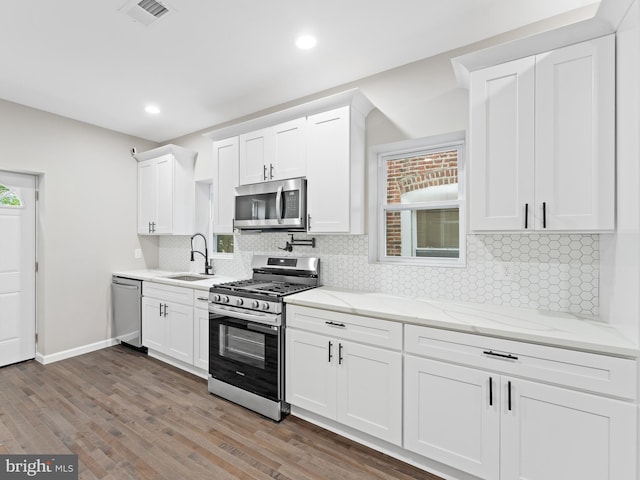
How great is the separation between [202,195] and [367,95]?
102 inches

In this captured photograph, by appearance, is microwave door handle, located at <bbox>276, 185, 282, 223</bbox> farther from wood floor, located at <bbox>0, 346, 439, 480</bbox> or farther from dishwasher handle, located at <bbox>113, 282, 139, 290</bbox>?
dishwasher handle, located at <bbox>113, 282, 139, 290</bbox>

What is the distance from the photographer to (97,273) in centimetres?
404

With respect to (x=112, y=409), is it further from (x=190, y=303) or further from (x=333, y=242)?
(x=333, y=242)

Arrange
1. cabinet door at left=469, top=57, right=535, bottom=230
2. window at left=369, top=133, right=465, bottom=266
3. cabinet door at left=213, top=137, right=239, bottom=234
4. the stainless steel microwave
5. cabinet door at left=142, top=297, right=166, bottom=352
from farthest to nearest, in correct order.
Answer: cabinet door at left=142, top=297, right=166, bottom=352 → cabinet door at left=213, top=137, right=239, bottom=234 → the stainless steel microwave → window at left=369, top=133, right=465, bottom=266 → cabinet door at left=469, top=57, right=535, bottom=230

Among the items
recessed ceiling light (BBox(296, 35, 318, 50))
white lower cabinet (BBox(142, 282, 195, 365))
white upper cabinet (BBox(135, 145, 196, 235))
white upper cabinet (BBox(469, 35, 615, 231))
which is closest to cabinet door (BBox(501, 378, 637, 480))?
white upper cabinet (BBox(469, 35, 615, 231))

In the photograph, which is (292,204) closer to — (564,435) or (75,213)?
(564,435)

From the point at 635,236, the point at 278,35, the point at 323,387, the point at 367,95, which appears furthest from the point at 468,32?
the point at 323,387

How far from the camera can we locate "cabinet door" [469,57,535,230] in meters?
1.82

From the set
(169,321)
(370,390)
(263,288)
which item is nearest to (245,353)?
(263,288)

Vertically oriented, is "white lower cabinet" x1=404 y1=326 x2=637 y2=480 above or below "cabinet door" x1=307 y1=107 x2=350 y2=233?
below

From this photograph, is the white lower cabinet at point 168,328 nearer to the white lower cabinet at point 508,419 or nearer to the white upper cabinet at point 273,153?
the white upper cabinet at point 273,153

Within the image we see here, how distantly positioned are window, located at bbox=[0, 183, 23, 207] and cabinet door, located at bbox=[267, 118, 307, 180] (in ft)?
9.76

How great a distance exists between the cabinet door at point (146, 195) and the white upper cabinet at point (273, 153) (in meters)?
1.79

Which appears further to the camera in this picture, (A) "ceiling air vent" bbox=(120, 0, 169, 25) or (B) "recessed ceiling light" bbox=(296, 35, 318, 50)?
(B) "recessed ceiling light" bbox=(296, 35, 318, 50)
